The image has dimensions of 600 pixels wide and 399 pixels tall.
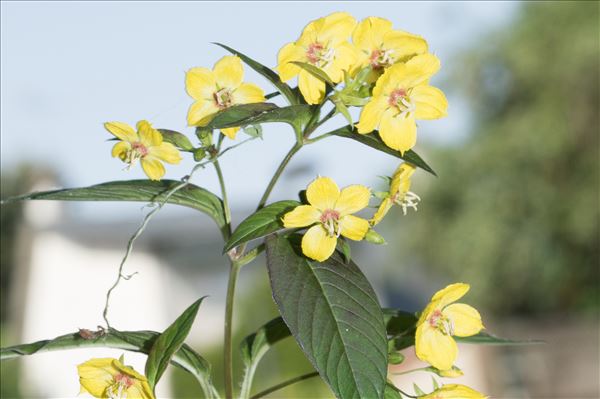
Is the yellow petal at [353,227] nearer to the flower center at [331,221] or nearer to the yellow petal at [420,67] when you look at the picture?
the flower center at [331,221]

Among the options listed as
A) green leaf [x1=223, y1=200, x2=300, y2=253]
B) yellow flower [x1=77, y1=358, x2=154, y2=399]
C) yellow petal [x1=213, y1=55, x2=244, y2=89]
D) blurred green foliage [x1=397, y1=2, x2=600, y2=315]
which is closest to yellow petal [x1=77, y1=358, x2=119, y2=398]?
yellow flower [x1=77, y1=358, x2=154, y2=399]

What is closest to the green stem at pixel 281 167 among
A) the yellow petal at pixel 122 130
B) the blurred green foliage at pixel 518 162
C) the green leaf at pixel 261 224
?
the green leaf at pixel 261 224

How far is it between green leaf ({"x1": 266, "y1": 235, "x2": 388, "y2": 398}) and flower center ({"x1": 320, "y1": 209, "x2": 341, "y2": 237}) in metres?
0.03

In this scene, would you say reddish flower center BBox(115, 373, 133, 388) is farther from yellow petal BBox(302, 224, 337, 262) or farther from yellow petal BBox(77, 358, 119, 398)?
yellow petal BBox(302, 224, 337, 262)

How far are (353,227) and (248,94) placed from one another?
0.14 meters

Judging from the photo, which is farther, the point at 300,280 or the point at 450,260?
the point at 450,260

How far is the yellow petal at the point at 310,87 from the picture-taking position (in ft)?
2.43

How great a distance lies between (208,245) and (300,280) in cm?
811

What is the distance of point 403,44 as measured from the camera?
77 cm

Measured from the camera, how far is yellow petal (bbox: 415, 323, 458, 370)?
768mm

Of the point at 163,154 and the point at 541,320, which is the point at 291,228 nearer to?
the point at 163,154

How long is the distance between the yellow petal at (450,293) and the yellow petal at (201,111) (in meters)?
0.23

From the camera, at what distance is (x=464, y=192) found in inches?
434

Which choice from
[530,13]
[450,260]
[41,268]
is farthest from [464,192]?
[41,268]
